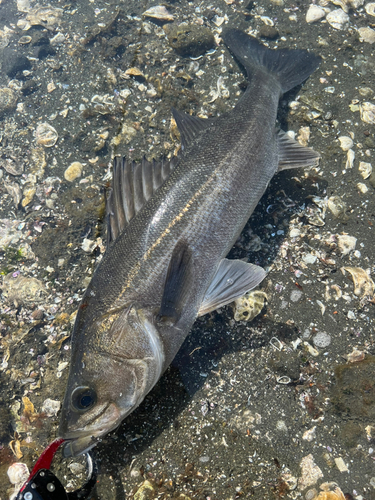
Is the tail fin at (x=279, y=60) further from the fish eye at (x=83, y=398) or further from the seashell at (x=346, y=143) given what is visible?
the fish eye at (x=83, y=398)

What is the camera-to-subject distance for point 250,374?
140 inches

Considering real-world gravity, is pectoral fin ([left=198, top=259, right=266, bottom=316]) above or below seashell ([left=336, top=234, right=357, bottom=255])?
above

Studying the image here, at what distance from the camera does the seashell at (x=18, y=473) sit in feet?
10.9

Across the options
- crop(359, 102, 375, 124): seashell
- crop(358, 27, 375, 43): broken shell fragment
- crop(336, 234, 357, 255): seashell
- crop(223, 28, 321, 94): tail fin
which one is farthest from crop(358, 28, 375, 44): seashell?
crop(336, 234, 357, 255): seashell

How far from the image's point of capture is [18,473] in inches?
131

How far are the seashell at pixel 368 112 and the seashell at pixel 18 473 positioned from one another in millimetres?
5927

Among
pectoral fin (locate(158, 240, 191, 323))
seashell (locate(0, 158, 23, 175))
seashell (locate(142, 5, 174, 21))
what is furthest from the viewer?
seashell (locate(142, 5, 174, 21))

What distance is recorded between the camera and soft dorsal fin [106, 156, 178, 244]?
11.2ft

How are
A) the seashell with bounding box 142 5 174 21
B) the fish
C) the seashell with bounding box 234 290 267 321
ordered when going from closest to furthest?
the fish
the seashell with bounding box 234 290 267 321
the seashell with bounding box 142 5 174 21

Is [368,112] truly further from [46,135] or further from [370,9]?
[46,135]

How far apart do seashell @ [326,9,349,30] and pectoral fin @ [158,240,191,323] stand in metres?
4.81

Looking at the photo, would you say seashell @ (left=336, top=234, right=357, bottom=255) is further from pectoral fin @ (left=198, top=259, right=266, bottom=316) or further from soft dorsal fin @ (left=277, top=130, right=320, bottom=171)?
pectoral fin @ (left=198, top=259, right=266, bottom=316)

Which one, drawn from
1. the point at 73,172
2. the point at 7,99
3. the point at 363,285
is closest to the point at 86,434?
the point at 363,285

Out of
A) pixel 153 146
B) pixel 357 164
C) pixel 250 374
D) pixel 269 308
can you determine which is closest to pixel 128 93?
pixel 153 146
